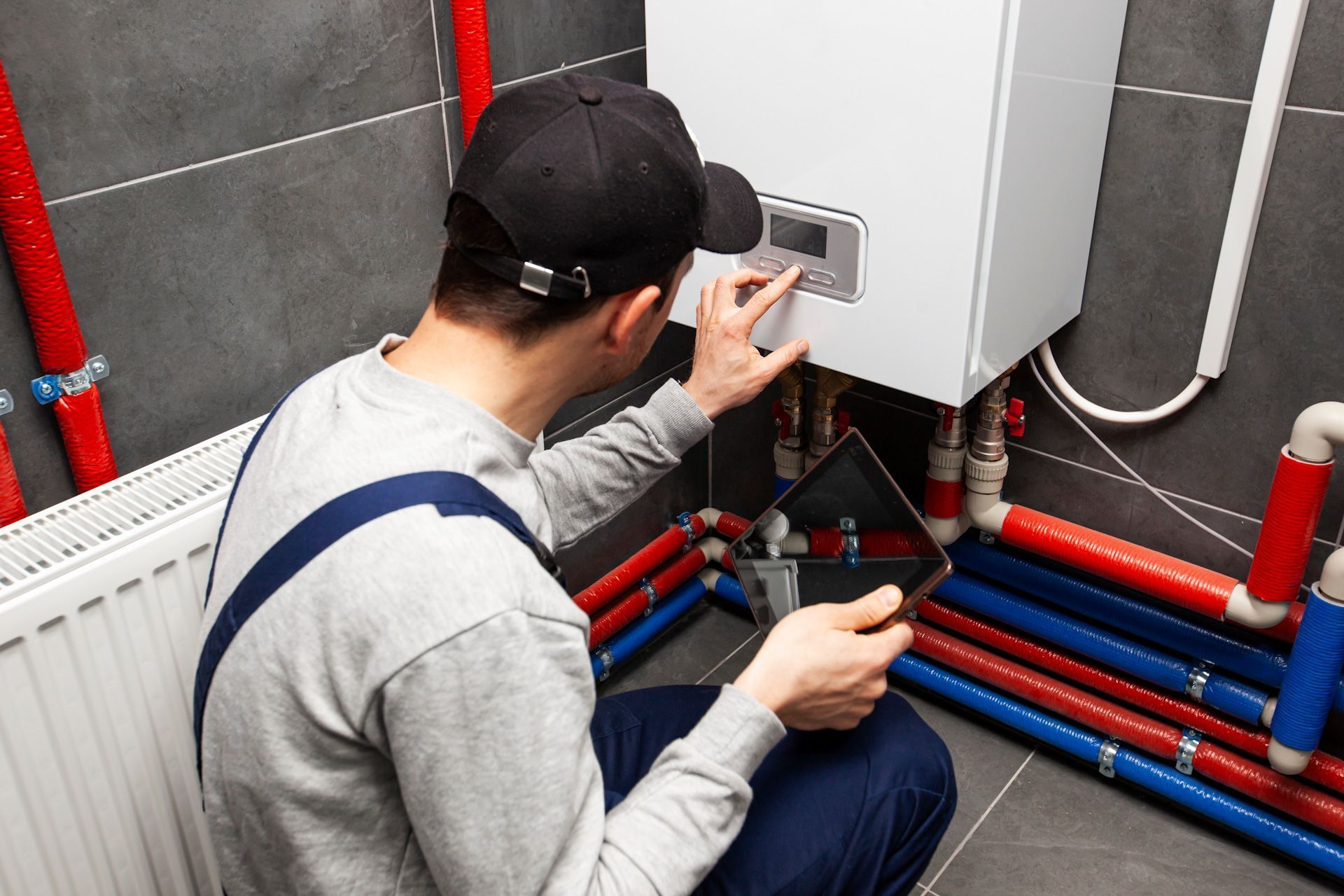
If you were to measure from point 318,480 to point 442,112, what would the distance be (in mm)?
676

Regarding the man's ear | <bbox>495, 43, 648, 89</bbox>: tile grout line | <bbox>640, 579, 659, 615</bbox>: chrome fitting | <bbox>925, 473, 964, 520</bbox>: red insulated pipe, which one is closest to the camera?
the man's ear

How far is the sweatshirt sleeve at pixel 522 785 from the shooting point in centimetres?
66

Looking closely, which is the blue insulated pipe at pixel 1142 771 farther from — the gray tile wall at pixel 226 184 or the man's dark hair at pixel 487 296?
the man's dark hair at pixel 487 296

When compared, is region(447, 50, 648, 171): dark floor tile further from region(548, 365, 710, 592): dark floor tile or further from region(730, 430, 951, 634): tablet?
region(730, 430, 951, 634): tablet

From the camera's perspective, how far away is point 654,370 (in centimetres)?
170

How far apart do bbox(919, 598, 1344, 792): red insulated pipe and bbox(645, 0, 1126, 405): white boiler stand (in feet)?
1.53

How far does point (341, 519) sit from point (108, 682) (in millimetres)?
408

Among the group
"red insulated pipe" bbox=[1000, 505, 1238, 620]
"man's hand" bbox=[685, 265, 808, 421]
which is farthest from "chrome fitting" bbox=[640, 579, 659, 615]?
"man's hand" bbox=[685, 265, 808, 421]

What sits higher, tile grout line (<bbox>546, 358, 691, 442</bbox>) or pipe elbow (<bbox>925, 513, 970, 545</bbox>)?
tile grout line (<bbox>546, 358, 691, 442</bbox>)

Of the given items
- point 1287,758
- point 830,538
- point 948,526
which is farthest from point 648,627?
point 1287,758

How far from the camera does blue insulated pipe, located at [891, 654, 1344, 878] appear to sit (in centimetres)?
130

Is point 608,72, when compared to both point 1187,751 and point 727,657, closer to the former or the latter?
point 727,657

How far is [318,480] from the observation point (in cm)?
71

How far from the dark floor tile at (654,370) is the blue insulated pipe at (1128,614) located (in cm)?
49
